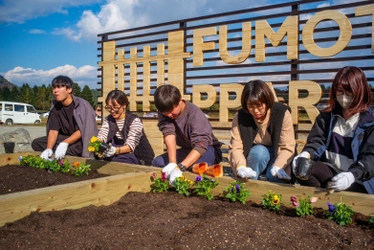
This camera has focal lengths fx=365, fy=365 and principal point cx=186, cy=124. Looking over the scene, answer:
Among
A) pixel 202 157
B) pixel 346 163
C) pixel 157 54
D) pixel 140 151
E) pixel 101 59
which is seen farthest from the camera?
pixel 101 59

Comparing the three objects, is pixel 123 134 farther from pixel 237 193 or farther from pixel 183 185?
pixel 237 193

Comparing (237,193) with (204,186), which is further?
(204,186)

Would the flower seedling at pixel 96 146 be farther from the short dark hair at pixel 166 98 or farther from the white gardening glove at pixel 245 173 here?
the white gardening glove at pixel 245 173

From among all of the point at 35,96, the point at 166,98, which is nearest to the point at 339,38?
the point at 166,98

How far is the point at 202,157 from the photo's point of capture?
3529 mm

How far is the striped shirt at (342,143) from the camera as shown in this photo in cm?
257

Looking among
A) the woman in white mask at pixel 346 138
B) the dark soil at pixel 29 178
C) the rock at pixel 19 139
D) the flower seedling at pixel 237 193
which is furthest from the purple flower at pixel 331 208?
the rock at pixel 19 139

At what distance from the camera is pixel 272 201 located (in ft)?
8.02

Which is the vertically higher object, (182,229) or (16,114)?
(16,114)

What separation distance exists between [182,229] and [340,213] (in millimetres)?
947

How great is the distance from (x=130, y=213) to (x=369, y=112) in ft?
5.75

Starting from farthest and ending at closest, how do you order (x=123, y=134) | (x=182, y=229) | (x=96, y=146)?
(x=123, y=134), (x=96, y=146), (x=182, y=229)

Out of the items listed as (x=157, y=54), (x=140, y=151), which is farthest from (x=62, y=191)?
(x=157, y=54)

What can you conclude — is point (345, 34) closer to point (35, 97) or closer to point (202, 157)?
point (202, 157)
